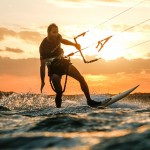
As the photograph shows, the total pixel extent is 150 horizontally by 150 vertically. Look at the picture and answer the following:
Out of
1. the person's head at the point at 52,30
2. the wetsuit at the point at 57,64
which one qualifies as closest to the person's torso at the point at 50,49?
the wetsuit at the point at 57,64

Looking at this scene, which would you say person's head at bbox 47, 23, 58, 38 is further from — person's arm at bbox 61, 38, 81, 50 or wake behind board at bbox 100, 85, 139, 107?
wake behind board at bbox 100, 85, 139, 107

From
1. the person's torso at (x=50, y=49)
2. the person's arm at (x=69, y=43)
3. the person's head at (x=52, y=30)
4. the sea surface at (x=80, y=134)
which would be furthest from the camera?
the person's arm at (x=69, y=43)

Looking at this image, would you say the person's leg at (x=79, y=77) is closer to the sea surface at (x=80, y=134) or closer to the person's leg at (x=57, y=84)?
the person's leg at (x=57, y=84)

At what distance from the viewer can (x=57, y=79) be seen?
12.1 m

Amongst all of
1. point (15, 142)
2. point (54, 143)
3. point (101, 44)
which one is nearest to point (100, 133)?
point (54, 143)

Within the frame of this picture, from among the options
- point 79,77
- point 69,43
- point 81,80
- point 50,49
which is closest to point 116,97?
point 81,80

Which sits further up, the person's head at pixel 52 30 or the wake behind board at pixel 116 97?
the person's head at pixel 52 30

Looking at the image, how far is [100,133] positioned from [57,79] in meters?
6.51

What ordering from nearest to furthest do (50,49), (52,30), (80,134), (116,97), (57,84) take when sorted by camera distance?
(80,134) < (57,84) < (52,30) < (50,49) < (116,97)

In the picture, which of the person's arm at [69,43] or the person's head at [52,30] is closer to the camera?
the person's head at [52,30]

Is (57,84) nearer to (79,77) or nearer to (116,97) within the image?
(79,77)

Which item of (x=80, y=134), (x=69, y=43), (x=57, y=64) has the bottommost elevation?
(x=80, y=134)

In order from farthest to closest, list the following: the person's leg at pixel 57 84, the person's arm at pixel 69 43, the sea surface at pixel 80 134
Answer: the person's arm at pixel 69 43 → the person's leg at pixel 57 84 → the sea surface at pixel 80 134

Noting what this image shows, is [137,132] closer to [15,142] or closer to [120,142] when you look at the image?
[120,142]
